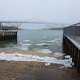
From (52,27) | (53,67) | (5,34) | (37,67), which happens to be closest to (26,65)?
(37,67)

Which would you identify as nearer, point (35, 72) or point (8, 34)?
point (35, 72)

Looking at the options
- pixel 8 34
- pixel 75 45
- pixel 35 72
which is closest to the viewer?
pixel 35 72

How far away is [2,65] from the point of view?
983 cm

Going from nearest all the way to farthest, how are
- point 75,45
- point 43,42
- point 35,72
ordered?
point 35,72 → point 75,45 → point 43,42

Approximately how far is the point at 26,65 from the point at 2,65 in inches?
43.1

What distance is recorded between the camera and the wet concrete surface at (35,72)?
7719 millimetres

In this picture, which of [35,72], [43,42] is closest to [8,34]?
[43,42]

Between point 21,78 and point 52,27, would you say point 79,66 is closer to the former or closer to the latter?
point 21,78

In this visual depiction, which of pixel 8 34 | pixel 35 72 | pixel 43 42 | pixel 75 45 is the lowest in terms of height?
pixel 43 42

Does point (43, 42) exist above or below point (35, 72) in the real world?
below

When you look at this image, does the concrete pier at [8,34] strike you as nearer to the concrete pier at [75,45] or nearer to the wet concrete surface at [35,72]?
the concrete pier at [75,45]

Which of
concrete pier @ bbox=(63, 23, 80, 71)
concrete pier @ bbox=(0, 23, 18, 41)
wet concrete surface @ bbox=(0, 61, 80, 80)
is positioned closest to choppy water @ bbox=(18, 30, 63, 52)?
concrete pier @ bbox=(0, 23, 18, 41)

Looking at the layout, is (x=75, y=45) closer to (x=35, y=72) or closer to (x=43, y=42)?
(x=35, y=72)

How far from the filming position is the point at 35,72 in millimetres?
8508
